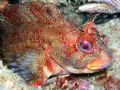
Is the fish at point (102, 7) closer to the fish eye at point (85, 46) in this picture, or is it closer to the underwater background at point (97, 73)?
the underwater background at point (97, 73)

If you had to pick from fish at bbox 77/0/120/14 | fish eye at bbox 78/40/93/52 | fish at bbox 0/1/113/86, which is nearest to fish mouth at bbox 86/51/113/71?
fish at bbox 0/1/113/86

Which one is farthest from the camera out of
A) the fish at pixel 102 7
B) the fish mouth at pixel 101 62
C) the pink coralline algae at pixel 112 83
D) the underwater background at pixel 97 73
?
the fish at pixel 102 7

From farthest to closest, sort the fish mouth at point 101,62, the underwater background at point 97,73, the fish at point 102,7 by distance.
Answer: the fish at point 102,7
the fish mouth at point 101,62
the underwater background at point 97,73

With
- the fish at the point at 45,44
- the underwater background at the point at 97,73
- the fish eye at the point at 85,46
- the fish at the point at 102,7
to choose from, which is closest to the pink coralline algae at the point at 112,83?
the underwater background at the point at 97,73

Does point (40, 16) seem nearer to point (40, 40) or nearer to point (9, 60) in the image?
point (40, 40)

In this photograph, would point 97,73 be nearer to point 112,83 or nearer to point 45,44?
point 112,83

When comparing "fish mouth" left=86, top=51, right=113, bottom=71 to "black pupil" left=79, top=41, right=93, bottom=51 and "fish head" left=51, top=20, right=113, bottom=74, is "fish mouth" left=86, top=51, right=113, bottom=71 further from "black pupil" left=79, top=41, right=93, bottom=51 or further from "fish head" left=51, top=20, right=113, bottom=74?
"black pupil" left=79, top=41, right=93, bottom=51

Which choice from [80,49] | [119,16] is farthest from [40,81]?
[119,16]

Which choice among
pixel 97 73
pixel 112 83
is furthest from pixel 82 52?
pixel 112 83
